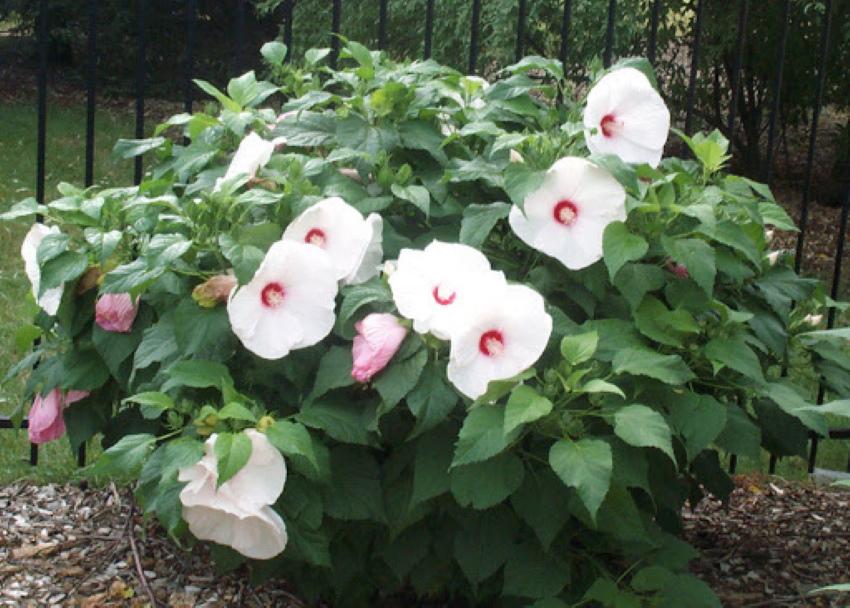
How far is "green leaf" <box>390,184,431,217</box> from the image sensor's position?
Result: 7.83 ft

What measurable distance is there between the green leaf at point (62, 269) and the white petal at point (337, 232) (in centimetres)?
44

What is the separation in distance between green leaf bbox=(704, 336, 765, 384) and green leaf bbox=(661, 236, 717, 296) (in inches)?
4.0

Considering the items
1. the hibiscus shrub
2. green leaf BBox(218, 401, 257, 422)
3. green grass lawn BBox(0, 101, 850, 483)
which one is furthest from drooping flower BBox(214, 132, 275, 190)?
green grass lawn BBox(0, 101, 850, 483)

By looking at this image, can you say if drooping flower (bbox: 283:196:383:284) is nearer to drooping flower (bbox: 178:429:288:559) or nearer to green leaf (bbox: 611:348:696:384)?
drooping flower (bbox: 178:429:288:559)

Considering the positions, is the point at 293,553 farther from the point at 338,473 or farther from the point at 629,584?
the point at 629,584

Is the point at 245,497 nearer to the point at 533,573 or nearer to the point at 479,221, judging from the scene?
the point at 533,573

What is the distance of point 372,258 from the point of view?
2.37m

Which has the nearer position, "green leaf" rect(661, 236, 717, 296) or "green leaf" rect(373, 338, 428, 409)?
"green leaf" rect(373, 338, 428, 409)

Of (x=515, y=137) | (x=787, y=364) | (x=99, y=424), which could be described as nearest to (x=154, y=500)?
(x=99, y=424)

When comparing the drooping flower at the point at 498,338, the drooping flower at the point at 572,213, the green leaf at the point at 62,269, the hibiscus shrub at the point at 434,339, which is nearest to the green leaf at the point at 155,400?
the hibiscus shrub at the point at 434,339

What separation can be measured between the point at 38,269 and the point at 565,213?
43.1 inches

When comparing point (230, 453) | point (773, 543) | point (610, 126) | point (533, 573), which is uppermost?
point (610, 126)

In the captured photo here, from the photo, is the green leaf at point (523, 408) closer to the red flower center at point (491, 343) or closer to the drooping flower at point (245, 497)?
the red flower center at point (491, 343)

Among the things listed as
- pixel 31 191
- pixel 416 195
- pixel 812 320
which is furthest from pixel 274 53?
pixel 31 191
